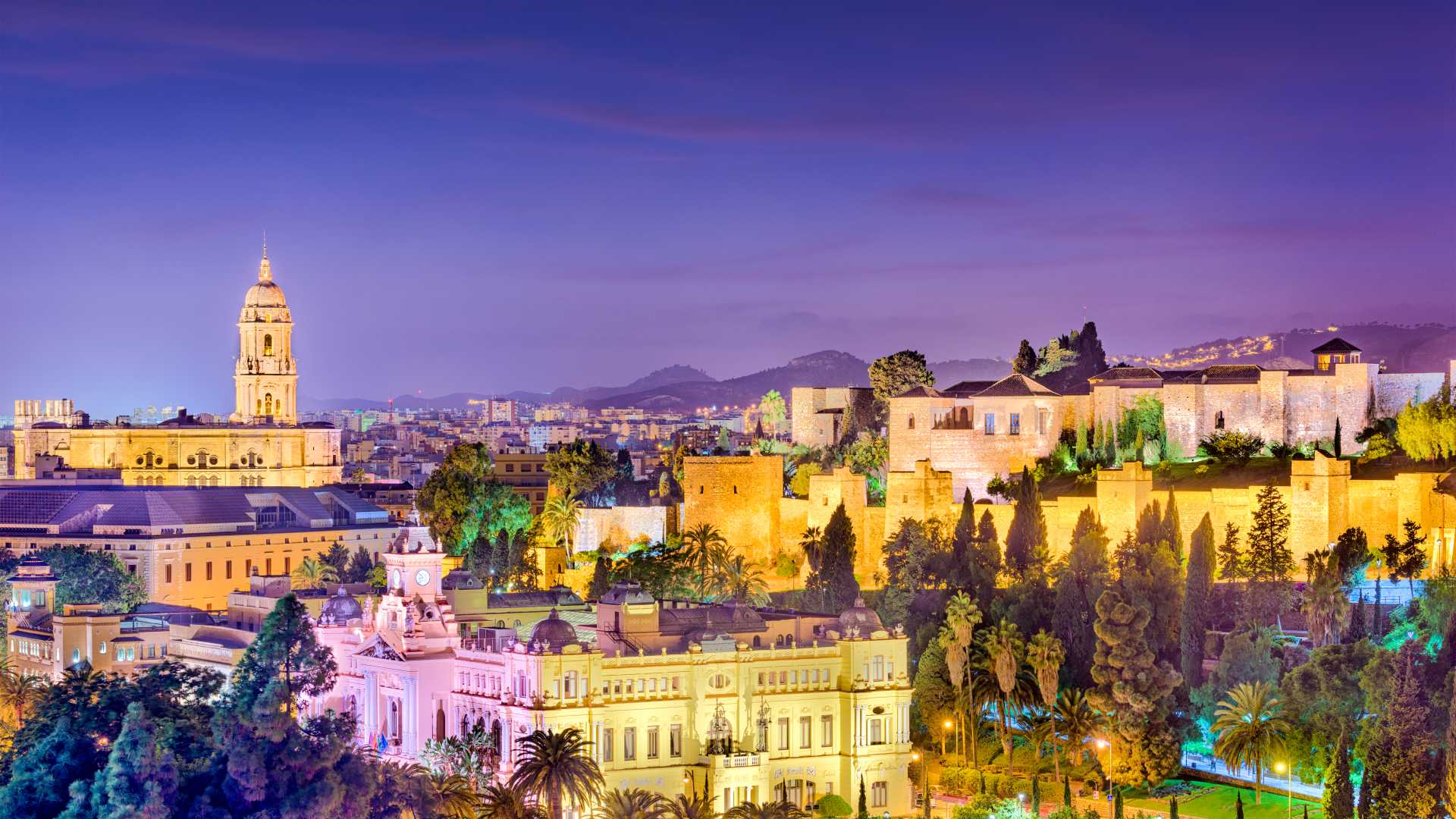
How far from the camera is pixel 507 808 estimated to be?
4197 cm

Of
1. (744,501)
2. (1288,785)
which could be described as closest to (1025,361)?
(744,501)

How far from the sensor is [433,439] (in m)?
182

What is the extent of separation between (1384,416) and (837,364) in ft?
296

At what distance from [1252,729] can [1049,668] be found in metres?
5.24

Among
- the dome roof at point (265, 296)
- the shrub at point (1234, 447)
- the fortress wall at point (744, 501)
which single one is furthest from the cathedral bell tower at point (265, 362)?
the shrub at point (1234, 447)

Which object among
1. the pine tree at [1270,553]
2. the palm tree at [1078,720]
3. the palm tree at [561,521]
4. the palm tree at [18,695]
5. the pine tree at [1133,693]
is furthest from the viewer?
the palm tree at [561,521]

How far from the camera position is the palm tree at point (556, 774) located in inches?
1684

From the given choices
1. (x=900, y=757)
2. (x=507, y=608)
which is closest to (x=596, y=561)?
(x=507, y=608)

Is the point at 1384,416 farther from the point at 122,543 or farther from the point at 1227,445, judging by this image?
the point at 122,543

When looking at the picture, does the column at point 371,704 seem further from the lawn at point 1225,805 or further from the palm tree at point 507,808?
the lawn at point 1225,805

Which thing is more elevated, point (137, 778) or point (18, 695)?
point (137, 778)

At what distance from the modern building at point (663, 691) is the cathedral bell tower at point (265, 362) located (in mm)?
59051

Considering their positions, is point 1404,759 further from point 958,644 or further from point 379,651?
point 379,651

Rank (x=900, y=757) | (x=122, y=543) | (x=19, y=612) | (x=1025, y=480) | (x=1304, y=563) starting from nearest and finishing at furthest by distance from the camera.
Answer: (x=900, y=757)
(x=1304, y=563)
(x=1025, y=480)
(x=19, y=612)
(x=122, y=543)
